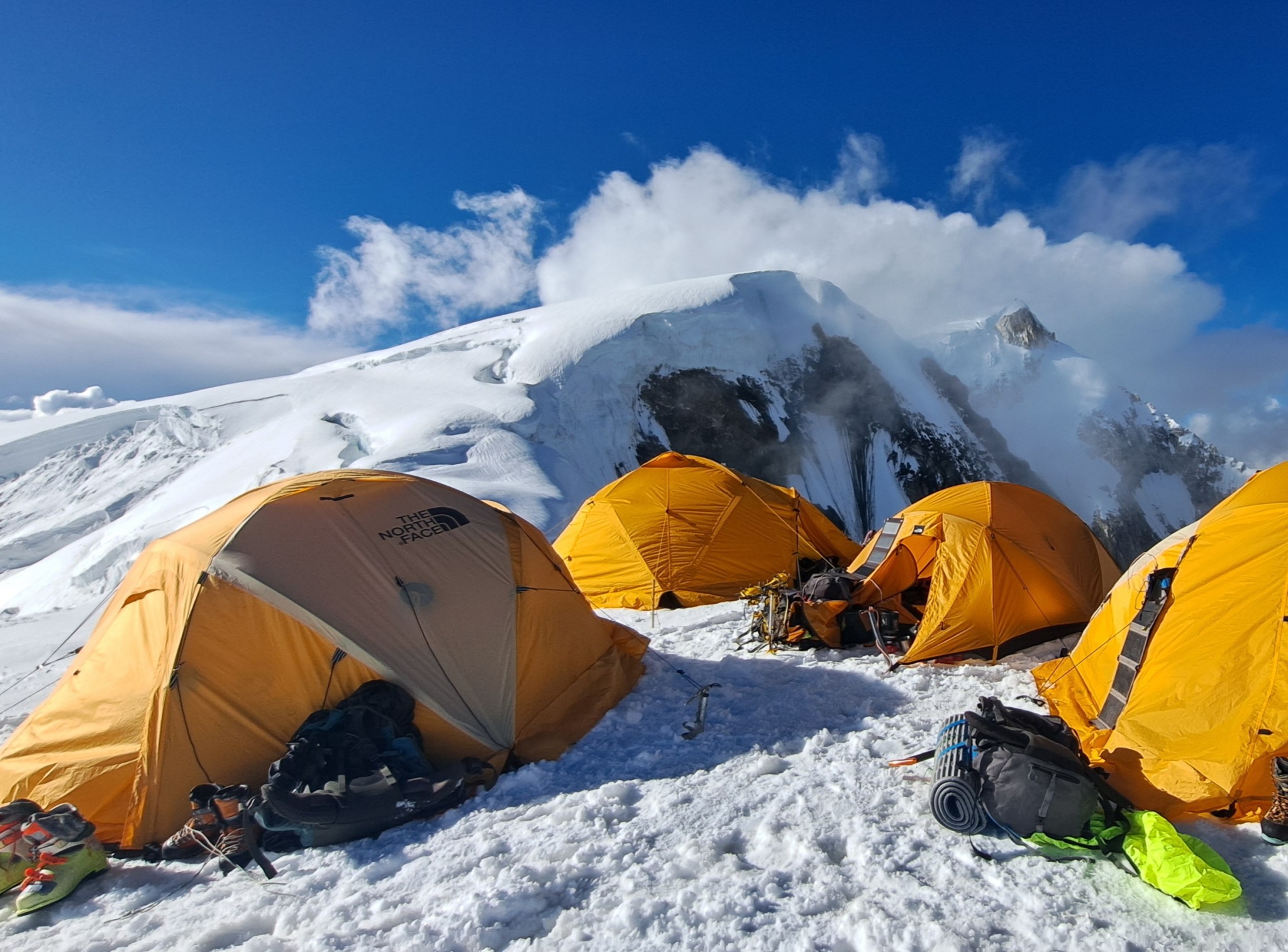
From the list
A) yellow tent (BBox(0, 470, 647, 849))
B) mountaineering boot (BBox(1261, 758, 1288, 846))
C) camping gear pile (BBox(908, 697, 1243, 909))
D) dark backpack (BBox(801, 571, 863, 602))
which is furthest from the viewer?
dark backpack (BBox(801, 571, 863, 602))

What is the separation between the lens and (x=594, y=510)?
12.9 metres

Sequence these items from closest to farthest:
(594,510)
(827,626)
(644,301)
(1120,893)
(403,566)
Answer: (1120,893)
(403,566)
(827,626)
(594,510)
(644,301)

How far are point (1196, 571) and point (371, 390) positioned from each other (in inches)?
1141

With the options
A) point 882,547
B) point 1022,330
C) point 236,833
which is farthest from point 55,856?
point 1022,330

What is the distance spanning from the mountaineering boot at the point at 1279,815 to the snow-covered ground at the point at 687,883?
0.07 m

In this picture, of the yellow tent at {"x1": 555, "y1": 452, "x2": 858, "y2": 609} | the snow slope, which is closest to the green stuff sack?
the yellow tent at {"x1": 555, "y1": 452, "x2": 858, "y2": 609}

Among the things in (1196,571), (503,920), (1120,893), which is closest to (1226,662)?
(1196,571)

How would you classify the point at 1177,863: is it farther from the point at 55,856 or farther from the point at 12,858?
the point at 12,858

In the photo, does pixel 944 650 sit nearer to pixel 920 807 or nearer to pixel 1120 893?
pixel 920 807

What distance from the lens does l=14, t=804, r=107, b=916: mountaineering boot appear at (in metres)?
4.14

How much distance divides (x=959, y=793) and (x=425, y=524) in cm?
485

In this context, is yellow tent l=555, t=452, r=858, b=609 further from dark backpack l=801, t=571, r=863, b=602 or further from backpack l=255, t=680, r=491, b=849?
backpack l=255, t=680, r=491, b=849

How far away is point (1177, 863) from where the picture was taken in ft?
11.7

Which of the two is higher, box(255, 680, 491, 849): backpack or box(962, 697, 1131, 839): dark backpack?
box(255, 680, 491, 849): backpack
